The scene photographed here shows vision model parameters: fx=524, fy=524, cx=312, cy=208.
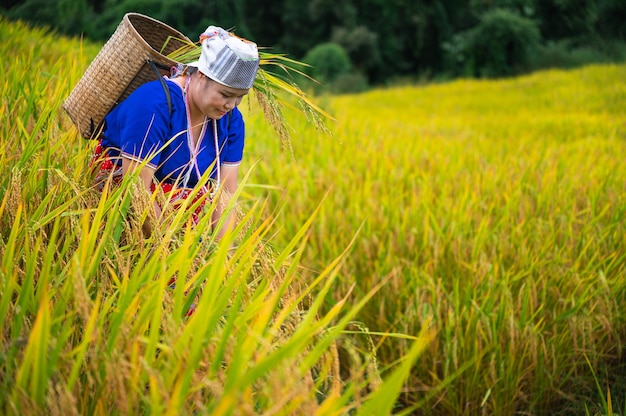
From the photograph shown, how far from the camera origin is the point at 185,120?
1.34m

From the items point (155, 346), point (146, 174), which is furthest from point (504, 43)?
point (155, 346)

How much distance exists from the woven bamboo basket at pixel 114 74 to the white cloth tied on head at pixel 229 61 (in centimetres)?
19

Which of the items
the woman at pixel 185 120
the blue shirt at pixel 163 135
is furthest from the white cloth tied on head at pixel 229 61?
the blue shirt at pixel 163 135

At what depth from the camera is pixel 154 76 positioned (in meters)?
1.40

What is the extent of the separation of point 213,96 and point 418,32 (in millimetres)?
23731

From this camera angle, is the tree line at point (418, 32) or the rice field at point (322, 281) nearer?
the rice field at point (322, 281)

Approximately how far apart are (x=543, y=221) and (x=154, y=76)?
6.02ft

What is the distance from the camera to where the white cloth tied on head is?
3.96 feet

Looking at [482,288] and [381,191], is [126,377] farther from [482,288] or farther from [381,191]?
[381,191]

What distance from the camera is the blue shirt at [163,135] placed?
1.24 m

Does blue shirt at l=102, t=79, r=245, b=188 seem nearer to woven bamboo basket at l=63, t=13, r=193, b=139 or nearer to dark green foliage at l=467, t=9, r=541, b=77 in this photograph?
woven bamboo basket at l=63, t=13, r=193, b=139

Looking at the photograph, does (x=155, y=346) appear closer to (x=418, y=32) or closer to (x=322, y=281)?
(x=322, y=281)

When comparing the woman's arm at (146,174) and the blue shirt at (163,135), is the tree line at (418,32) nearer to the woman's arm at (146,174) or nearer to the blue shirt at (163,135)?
the blue shirt at (163,135)

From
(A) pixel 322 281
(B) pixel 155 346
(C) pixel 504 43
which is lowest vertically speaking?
(A) pixel 322 281
